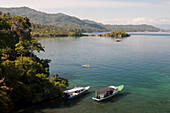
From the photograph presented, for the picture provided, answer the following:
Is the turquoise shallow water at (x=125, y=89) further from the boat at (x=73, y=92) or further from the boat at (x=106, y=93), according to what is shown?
the boat at (x=73, y=92)

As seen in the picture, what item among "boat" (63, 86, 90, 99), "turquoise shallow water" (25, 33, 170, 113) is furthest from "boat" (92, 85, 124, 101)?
"boat" (63, 86, 90, 99)

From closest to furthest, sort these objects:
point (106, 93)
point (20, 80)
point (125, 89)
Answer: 1. point (20, 80)
2. point (106, 93)
3. point (125, 89)

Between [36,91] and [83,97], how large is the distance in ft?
49.3

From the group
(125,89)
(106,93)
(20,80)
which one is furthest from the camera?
(125,89)

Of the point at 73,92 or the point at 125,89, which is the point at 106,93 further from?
the point at 73,92

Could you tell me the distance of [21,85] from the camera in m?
38.2

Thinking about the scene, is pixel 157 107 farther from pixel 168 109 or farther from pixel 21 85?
pixel 21 85

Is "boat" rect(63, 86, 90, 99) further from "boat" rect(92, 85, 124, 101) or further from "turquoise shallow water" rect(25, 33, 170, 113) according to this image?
"boat" rect(92, 85, 124, 101)

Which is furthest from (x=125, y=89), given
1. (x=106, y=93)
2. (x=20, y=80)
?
(x=20, y=80)

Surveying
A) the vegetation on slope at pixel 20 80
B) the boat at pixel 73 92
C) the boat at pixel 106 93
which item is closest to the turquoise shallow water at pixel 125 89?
the boat at pixel 106 93

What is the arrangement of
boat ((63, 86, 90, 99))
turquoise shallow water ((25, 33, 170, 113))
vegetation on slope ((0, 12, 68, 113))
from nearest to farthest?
1. vegetation on slope ((0, 12, 68, 113))
2. turquoise shallow water ((25, 33, 170, 113))
3. boat ((63, 86, 90, 99))

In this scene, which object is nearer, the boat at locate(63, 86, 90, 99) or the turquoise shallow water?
the turquoise shallow water

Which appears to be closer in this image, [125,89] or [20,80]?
[20,80]

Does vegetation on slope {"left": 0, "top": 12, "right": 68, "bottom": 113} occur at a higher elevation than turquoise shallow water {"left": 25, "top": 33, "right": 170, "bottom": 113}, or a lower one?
higher
